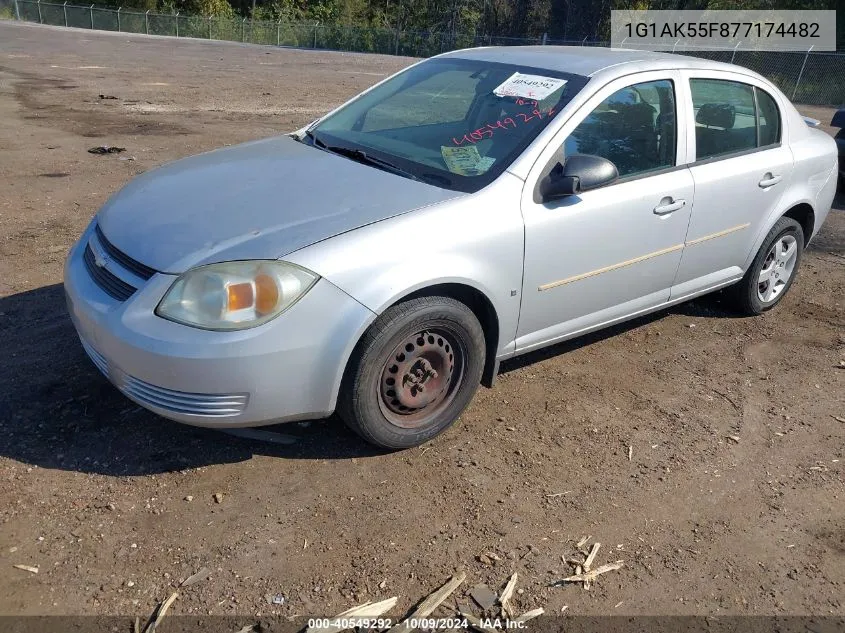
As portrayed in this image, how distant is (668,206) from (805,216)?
1.96m

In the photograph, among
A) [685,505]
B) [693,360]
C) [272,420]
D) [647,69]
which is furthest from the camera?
[693,360]

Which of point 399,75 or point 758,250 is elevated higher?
point 399,75

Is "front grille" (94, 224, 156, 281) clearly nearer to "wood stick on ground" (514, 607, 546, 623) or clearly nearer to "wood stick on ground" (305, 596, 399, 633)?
"wood stick on ground" (305, 596, 399, 633)

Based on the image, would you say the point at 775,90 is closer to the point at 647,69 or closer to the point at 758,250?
the point at 758,250

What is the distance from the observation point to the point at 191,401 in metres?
2.93

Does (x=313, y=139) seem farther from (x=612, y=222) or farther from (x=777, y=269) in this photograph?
(x=777, y=269)

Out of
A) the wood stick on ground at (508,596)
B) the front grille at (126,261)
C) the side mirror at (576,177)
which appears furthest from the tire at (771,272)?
the front grille at (126,261)

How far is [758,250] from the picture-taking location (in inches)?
196

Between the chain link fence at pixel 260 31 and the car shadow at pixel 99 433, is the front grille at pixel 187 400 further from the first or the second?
the chain link fence at pixel 260 31

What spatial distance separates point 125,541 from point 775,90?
192 inches

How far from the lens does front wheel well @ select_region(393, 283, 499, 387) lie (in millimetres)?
3289

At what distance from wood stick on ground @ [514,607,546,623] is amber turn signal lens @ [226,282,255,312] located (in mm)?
1540

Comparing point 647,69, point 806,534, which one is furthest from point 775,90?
point 806,534

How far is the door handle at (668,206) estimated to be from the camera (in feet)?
13.2
